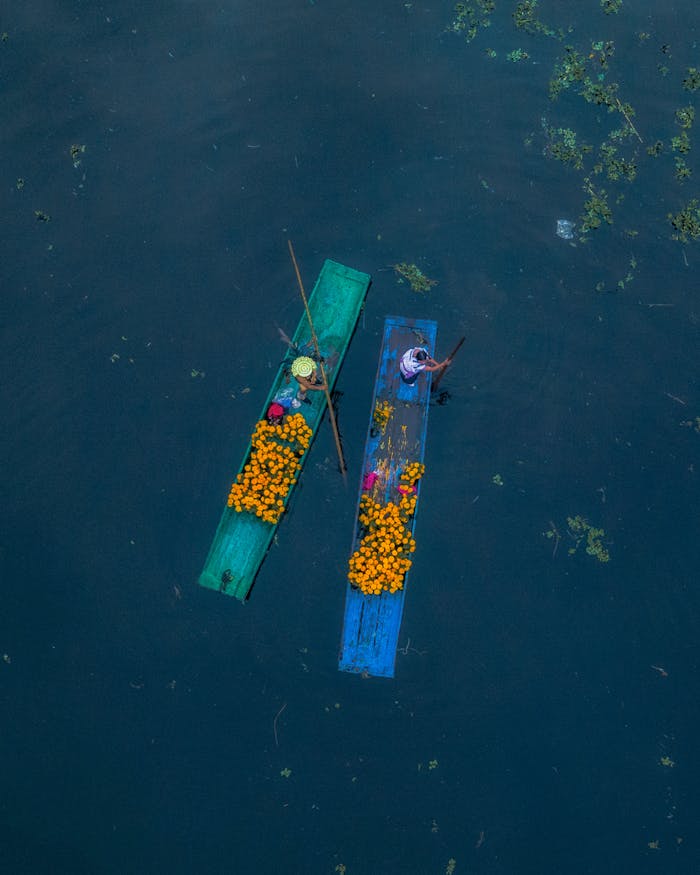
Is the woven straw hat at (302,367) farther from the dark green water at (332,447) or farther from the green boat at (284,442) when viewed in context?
the dark green water at (332,447)

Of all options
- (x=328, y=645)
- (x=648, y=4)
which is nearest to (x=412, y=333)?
(x=328, y=645)

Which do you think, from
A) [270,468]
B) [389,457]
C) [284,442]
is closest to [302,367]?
[284,442]

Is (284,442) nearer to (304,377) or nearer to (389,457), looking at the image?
(304,377)

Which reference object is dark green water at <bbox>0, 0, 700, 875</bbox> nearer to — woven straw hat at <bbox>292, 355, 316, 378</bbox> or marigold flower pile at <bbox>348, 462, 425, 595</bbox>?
marigold flower pile at <bbox>348, 462, 425, 595</bbox>

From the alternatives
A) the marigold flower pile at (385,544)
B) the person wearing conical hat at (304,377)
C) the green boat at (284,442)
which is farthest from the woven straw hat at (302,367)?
the marigold flower pile at (385,544)

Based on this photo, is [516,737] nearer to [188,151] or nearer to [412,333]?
[412,333]

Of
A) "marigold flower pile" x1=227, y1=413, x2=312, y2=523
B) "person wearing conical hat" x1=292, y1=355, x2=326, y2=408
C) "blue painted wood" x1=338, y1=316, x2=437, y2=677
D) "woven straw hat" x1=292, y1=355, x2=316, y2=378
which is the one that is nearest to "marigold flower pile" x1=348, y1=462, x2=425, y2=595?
"blue painted wood" x1=338, y1=316, x2=437, y2=677
